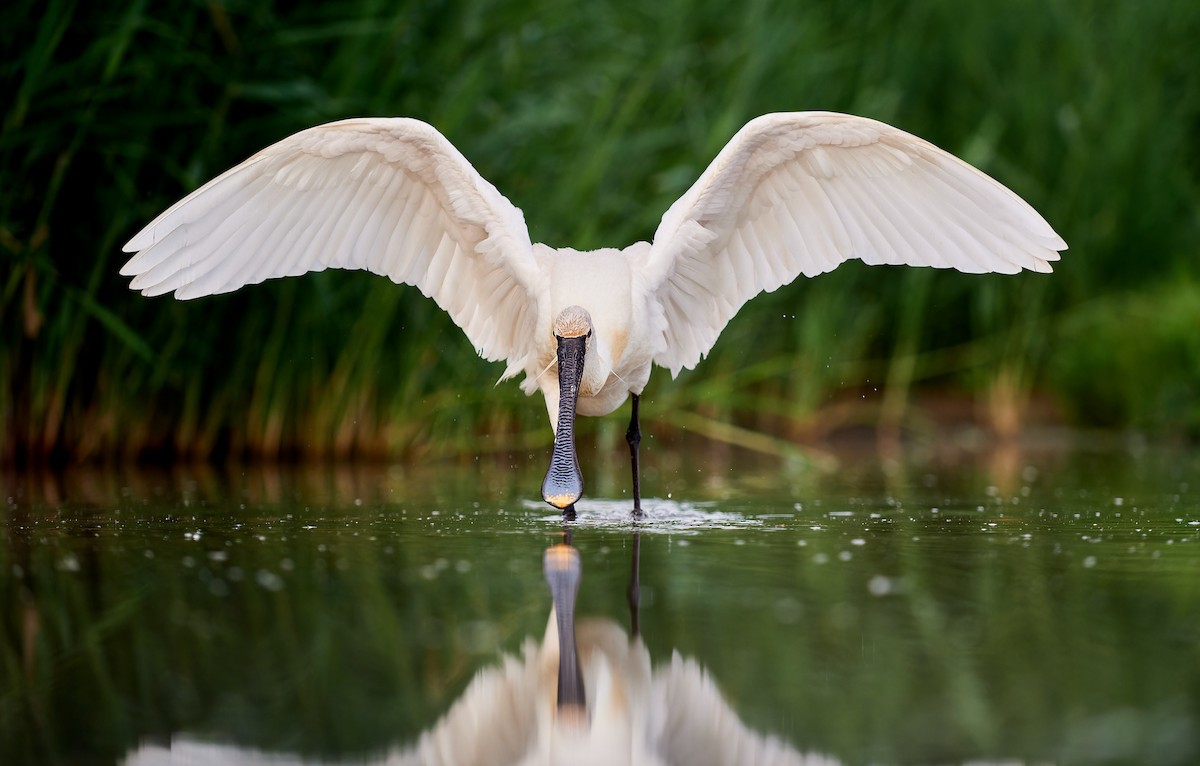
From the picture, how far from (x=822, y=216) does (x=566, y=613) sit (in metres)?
3.13

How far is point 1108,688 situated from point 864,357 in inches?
348

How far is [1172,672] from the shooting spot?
10.8ft

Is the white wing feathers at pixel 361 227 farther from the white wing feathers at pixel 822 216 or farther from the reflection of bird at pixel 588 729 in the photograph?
the reflection of bird at pixel 588 729

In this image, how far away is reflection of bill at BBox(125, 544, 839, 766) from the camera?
2.79 meters

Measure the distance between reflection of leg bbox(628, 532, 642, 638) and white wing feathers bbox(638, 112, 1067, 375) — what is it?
1.63 m

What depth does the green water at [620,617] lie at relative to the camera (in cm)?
290

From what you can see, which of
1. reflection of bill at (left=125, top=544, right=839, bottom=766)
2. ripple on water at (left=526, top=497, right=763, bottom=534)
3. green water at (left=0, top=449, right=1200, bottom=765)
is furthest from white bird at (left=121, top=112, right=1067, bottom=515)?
reflection of bill at (left=125, top=544, right=839, bottom=766)

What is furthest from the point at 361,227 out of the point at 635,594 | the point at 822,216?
the point at 635,594

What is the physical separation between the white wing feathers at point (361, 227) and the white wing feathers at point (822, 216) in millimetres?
648

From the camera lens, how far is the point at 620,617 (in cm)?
396

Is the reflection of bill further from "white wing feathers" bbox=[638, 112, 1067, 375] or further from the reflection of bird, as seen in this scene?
"white wing feathers" bbox=[638, 112, 1067, 375]

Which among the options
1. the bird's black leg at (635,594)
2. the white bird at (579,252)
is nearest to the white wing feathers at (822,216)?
the white bird at (579,252)

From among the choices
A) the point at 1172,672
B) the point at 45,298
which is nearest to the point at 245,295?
the point at 45,298

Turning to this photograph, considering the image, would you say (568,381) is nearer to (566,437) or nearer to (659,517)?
(566,437)
